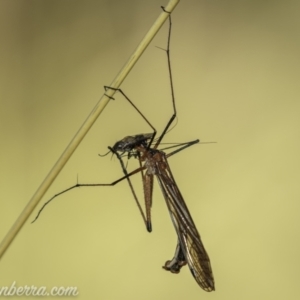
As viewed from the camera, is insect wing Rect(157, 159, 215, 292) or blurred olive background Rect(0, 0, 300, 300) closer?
insect wing Rect(157, 159, 215, 292)

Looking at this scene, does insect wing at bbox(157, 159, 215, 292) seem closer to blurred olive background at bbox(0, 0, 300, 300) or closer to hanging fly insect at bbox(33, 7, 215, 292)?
hanging fly insect at bbox(33, 7, 215, 292)

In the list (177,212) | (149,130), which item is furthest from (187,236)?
(149,130)

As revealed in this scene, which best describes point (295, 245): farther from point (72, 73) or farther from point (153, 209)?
point (72, 73)

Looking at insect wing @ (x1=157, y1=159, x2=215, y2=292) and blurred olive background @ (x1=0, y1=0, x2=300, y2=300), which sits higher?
blurred olive background @ (x1=0, y1=0, x2=300, y2=300)

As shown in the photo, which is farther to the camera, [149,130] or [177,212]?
[149,130]

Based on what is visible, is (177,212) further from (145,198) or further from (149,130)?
(149,130)

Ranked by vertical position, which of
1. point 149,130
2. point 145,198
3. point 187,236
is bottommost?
point 187,236

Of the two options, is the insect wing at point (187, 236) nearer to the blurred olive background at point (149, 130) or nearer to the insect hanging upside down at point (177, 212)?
the insect hanging upside down at point (177, 212)

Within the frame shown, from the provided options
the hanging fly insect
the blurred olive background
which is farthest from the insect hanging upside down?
the blurred olive background

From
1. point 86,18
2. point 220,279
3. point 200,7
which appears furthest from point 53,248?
point 200,7
